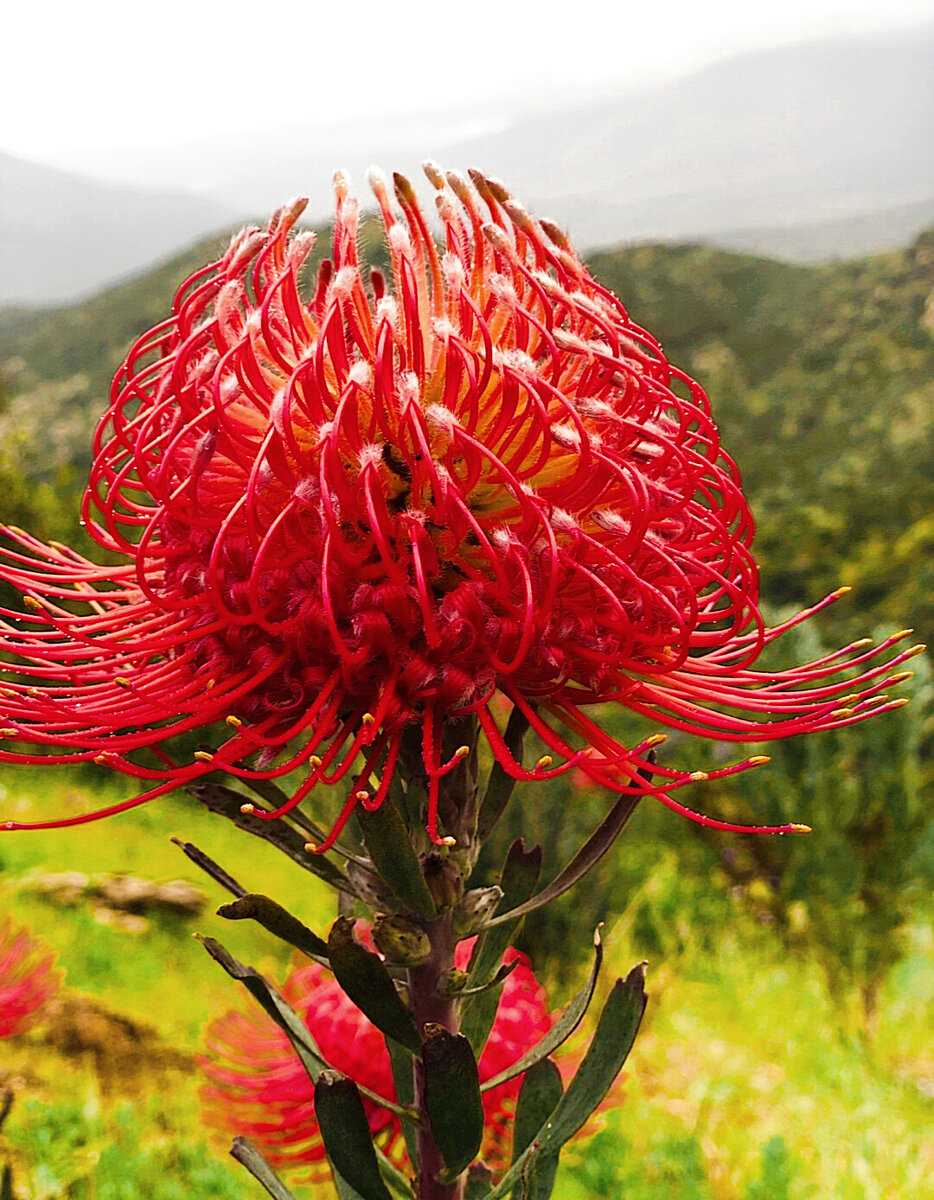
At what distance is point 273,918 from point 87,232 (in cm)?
689

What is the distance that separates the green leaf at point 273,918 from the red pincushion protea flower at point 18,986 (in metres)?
1.26

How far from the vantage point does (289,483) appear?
842 millimetres

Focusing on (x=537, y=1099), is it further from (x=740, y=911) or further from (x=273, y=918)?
(x=740, y=911)

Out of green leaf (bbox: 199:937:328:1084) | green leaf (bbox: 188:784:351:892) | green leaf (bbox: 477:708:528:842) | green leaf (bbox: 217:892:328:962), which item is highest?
green leaf (bbox: 477:708:528:842)

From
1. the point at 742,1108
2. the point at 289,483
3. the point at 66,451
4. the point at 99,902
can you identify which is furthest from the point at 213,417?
the point at 66,451

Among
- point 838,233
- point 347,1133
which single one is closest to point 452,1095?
point 347,1133

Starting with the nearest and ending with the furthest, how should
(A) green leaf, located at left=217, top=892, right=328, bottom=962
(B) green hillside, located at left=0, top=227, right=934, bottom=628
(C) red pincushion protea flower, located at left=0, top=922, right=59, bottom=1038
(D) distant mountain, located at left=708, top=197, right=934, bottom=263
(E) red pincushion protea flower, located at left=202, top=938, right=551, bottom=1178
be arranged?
(A) green leaf, located at left=217, top=892, right=328, bottom=962 < (E) red pincushion protea flower, located at left=202, top=938, right=551, bottom=1178 < (C) red pincushion protea flower, located at left=0, top=922, right=59, bottom=1038 < (B) green hillside, located at left=0, top=227, right=934, bottom=628 < (D) distant mountain, located at left=708, top=197, right=934, bottom=263

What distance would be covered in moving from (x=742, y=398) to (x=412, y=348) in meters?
5.69

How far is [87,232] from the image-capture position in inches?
273

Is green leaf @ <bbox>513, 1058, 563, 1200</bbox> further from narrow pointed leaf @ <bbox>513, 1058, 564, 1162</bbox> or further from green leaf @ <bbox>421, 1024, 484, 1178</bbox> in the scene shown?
green leaf @ <bbox>421, 1024, 484, 1178</bbox>

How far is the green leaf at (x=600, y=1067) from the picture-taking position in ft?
3.04

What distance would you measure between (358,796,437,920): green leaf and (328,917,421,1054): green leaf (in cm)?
5

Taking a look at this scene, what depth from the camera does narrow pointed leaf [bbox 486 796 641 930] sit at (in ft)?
2.93

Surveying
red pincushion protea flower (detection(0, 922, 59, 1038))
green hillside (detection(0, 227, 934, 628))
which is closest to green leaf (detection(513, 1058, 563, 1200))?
red pincushion protea flower (detection(0, 922, 59, 1038))
